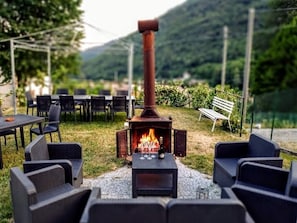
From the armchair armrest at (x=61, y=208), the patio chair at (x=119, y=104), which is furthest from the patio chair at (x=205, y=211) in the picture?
the patio chair at (x=119, y=104)

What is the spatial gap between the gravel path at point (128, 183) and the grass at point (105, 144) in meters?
0.21

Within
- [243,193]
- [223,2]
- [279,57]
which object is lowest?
[243,193]

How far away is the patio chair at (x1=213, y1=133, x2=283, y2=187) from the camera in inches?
143

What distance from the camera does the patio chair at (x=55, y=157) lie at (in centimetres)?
345

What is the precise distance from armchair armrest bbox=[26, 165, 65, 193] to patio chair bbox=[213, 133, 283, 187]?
2.14 m

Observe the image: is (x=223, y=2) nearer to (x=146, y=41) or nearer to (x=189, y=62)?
(x=189, y=62)

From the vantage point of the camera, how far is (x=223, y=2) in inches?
418

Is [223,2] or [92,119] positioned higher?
[223,2]

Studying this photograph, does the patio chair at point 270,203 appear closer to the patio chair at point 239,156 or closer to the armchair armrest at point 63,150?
the patio chair at point 239,156

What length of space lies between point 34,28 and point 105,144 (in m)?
9.06

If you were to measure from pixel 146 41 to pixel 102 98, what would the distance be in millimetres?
3802

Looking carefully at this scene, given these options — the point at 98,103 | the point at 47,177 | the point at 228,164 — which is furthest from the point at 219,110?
the point at 47,177

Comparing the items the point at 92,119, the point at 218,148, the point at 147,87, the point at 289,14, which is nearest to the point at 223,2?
the point at 289,14

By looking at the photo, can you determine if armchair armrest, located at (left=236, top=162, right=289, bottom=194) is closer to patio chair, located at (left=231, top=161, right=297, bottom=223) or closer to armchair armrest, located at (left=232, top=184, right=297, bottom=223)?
patio chair, located at (left=231, top=161, right=297, bottom=223)
